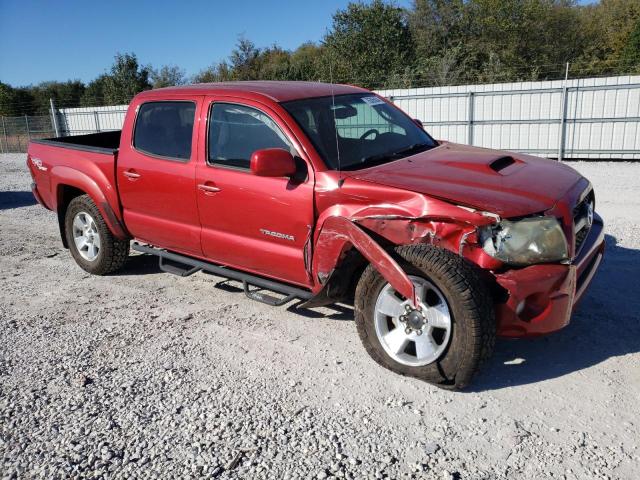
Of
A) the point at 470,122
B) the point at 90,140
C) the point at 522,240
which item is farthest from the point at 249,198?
the point at 470,122

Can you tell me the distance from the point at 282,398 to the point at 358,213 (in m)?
1.27

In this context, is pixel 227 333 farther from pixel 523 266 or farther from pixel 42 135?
pixel 42 135

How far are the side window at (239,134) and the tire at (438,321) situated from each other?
1.31m

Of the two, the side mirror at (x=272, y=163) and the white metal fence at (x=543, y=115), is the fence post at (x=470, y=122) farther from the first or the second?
the side mirror at (x=272, y=163)

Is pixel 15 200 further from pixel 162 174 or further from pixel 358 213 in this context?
pixel 358 213

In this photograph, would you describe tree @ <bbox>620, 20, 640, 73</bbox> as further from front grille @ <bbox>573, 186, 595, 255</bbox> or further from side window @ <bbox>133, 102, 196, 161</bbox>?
side window @ <bbox>133, 102, 196, 161</bbox>

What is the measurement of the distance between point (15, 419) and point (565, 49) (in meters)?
34.5

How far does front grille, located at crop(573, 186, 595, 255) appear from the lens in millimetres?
3716

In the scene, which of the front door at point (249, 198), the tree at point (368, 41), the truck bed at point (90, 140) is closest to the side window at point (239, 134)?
the front door at point (249, 198)

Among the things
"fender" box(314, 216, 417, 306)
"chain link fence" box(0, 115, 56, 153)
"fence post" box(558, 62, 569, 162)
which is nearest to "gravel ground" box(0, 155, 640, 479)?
"fender" box(314, 216, 417, 306)

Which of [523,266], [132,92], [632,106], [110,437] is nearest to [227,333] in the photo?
[110,437]

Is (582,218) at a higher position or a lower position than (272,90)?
lower

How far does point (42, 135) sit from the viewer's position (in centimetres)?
2475

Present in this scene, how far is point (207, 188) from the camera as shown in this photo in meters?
4.55
